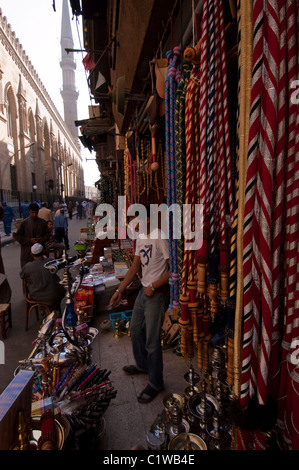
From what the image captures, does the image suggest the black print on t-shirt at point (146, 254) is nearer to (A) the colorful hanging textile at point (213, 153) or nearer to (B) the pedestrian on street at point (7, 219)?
(A) the colorful hanging textile at point (213, 153)

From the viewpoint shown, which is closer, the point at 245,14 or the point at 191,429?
the point at 245,14

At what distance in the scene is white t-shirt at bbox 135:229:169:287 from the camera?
233 cm

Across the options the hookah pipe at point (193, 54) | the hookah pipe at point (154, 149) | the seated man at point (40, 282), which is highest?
the hookah pipe at point (193, 54)

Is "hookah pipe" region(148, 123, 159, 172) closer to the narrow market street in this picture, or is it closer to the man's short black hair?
the narrow market street

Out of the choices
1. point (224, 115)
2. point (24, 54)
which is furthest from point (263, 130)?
point (24, 54)

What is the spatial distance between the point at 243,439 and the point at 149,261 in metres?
1.47

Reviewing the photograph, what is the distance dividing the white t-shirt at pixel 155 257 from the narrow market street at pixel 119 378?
→ 1.03 meters

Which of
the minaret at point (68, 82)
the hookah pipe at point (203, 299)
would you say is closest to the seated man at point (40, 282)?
the hookah pipe at point (203, 299)

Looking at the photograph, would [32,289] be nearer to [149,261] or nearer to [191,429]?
[149,261]

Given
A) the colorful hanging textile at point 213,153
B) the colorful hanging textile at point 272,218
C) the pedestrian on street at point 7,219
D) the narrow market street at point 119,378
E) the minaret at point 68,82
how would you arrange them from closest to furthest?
the colorful hanging textile at point 272,218 → the colorful hanging textile at point 213,153 → the narrow market street at point 119,378 → the pedestrian on street at point 7,219 → the minaret at point 68,82

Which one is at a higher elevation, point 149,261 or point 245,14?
point 245,14

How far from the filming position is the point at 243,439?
1.10m

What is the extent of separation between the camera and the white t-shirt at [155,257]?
7.65 feet

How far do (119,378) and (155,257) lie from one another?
133 centimetres
